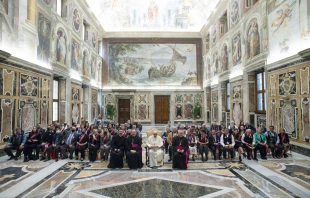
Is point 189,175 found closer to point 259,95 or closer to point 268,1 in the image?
point 259,95

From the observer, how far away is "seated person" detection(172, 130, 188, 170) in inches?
259

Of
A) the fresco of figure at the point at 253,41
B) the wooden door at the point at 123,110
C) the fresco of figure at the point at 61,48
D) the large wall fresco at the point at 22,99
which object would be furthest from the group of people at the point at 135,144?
the wooden door at the point at 123,110

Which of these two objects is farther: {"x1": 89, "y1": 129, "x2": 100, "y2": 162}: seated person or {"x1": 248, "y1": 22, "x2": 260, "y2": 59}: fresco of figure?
{"x1": 248, "y1": 22, "x2": 260, "y2": 59}: fresco of figure

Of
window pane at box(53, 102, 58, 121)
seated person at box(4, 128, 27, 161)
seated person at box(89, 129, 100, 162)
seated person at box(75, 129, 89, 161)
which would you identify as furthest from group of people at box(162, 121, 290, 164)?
window pane at box(53, 102, 58, 121)

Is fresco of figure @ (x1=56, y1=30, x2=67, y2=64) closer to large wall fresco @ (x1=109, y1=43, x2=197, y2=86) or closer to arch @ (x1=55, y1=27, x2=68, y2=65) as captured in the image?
arch @ (x1=55, y1=27, x2=68, y2=65)

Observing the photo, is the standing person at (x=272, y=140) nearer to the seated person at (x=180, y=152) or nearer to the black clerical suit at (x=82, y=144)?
the seated person at (x=180, y=152)

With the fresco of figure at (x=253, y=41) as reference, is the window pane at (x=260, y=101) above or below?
below

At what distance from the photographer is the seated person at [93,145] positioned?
7547 mm

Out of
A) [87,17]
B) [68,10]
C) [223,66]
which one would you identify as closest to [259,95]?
[223,66]

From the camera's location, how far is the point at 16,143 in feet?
23.9

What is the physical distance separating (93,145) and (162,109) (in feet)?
43.0

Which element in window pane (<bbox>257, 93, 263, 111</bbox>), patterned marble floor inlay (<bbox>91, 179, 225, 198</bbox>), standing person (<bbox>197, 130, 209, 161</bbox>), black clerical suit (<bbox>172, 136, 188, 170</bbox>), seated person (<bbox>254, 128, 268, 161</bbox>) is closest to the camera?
patterned marble floor inlay (<bbox>91, 179, 225, 198</bbox>)

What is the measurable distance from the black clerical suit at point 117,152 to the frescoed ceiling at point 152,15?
14581 mm

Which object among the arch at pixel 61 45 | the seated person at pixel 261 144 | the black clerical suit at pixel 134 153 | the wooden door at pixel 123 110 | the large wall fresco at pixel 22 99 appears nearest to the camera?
the black clerical suit at pixel 134 153
